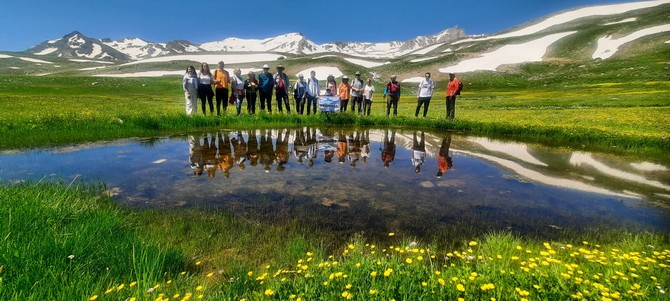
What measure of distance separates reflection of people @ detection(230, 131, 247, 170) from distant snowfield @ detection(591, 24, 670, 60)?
117 metres

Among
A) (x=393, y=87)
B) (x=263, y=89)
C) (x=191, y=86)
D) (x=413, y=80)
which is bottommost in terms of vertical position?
(x=263, y=89)

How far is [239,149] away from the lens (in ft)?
37.8

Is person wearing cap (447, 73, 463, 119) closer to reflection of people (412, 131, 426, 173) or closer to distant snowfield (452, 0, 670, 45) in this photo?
reflection of people (412, 131, 426, 173)

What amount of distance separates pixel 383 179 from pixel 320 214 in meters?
2.84

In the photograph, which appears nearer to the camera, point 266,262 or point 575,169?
point 266,262

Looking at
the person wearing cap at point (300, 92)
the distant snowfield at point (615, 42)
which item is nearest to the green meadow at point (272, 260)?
the person wearing cap at point (300, 92)

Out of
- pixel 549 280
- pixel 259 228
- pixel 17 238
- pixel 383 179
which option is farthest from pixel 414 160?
pixel 17 238

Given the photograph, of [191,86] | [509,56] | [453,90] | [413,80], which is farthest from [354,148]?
[509,56]

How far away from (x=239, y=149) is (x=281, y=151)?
143cm

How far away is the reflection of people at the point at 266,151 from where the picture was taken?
31.5ft

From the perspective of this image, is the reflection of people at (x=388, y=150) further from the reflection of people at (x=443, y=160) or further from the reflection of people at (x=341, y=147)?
the reflection of people at (x=443, y=160)

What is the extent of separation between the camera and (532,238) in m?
5.23

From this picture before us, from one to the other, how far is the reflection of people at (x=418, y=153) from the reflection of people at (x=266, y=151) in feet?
13.5

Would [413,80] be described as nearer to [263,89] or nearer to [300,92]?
[300,92]
